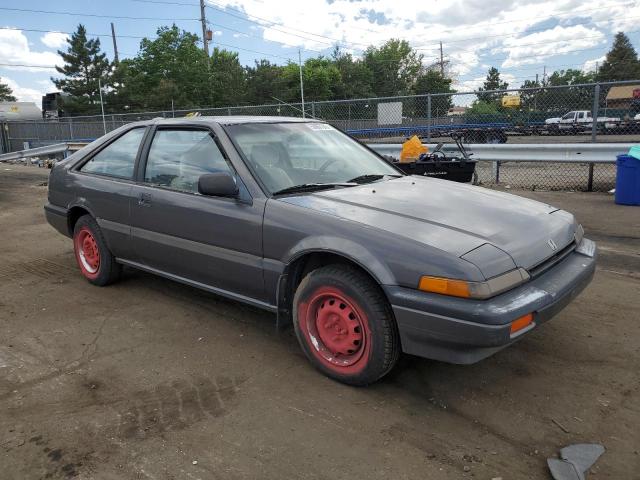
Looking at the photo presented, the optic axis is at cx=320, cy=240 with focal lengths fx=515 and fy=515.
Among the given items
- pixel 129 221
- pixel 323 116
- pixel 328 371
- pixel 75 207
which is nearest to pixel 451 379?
pixel 328 371

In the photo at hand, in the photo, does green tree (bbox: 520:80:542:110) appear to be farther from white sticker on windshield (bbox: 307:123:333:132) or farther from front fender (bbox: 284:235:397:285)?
front fender (bbox: 284:235:397:285)

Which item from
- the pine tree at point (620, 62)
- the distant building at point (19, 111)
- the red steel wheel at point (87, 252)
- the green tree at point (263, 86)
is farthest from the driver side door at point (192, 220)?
the pine tree at point (620, 62)

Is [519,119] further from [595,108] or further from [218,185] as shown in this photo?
[218,185]

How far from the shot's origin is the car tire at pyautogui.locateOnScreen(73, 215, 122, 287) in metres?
4.66

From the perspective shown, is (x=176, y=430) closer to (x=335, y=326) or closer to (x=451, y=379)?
(x=335, y=326)

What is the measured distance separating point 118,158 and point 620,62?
94.6 metres

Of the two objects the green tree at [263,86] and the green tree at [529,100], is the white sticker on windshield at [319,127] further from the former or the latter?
the green tree at [263,86]

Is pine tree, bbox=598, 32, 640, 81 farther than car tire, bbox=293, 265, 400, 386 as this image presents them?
Yes

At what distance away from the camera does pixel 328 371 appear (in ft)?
10.2

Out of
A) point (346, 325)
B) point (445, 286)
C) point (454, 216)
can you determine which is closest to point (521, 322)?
point (445, 286)

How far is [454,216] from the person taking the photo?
305cm

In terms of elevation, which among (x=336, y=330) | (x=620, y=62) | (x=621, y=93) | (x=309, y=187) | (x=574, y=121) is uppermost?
(x=620, y=62)

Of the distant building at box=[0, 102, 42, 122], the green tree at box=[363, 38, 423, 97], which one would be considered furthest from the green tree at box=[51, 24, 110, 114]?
the green tree at box=[363, 38, 423, 97]

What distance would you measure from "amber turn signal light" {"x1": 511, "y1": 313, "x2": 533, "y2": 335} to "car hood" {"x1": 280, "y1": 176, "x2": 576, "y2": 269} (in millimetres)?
281
